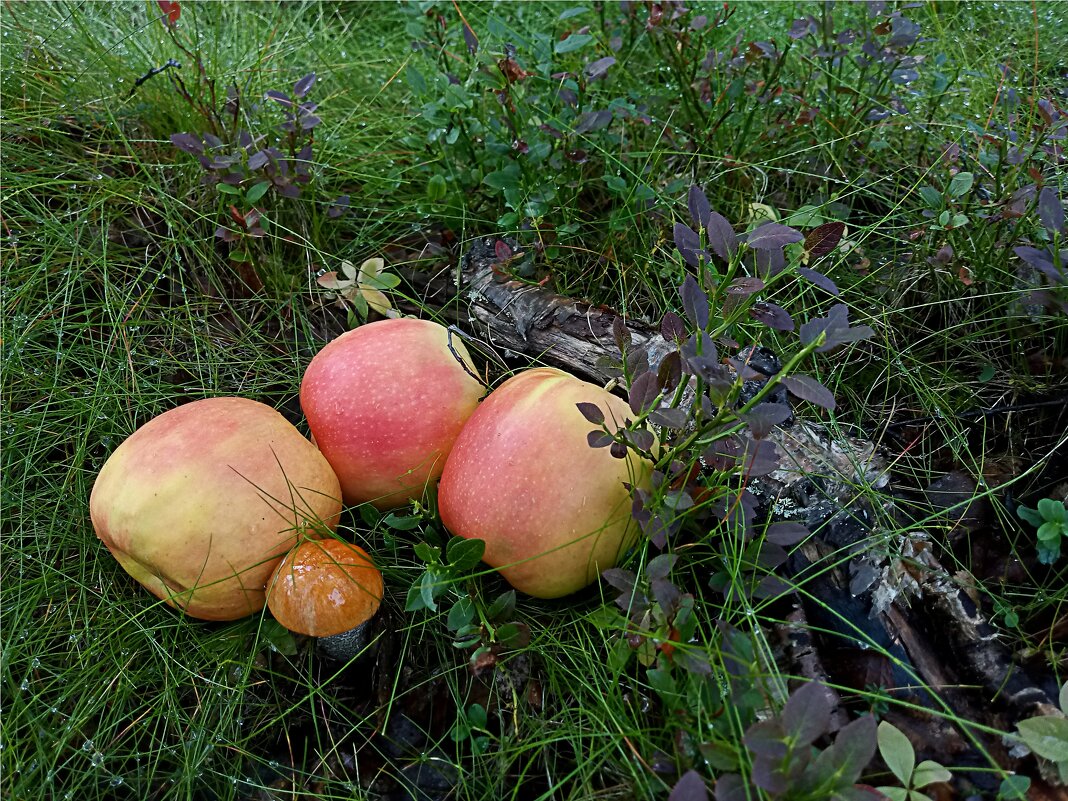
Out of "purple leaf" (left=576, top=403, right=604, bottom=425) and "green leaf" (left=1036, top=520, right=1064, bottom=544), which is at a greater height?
"purple leaf" (left=576, top=403, right=604, bottom=425)

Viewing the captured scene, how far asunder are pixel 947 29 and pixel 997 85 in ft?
2.03

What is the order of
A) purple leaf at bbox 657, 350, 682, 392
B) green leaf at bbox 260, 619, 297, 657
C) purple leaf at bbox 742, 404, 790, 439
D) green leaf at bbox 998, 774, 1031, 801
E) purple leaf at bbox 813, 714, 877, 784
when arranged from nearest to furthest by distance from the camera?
purple leaf at bbox 813, 714, 877, 784 < green leaf at bbox 998, 774, 1031, 801 < purple leaf at bbox 742, 404, 790, 439 < purple leaf at bbox 657, 350, 682, 392 < green leaf at bbox 260, 619, 297, 657

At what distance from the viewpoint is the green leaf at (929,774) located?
1182mm

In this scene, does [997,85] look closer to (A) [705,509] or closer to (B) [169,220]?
(A) [705,509]

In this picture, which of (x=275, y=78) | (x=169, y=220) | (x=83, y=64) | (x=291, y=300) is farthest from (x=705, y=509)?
(x=83, y=64)

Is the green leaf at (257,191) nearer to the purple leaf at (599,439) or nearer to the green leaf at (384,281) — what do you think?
the green leaf at (384,281)

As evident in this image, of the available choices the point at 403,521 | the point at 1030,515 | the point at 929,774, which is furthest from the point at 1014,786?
the point at 403,521

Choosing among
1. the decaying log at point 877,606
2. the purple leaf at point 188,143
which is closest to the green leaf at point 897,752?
the decaying log at point 877,606

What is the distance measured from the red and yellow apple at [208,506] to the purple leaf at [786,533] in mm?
947

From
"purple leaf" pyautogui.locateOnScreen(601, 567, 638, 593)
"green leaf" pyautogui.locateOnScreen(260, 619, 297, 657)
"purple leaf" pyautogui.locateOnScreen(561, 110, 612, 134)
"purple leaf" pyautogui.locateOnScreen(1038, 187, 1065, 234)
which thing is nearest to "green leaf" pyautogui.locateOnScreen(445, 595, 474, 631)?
"purple leaf" pyautogui.locateOnScreen(601, 567, 638, 593)

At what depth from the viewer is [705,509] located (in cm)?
158

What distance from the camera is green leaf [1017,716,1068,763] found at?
4.05 feet

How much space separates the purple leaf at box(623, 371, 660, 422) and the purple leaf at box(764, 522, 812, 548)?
34cm

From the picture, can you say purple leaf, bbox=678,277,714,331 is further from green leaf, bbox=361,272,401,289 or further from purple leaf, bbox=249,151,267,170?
purple leaf, bbox=249,151,267,170
